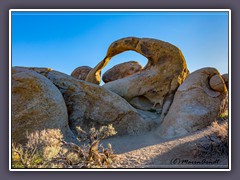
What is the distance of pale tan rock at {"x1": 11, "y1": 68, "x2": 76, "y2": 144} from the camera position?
5.91 m

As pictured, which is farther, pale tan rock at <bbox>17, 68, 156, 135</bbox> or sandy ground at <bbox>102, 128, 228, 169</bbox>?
pale tan rock at <bbox>17, 68, 156, 135</bbox>

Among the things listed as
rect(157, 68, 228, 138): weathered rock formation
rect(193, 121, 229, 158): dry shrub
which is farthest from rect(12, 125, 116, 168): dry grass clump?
rect(157, 68, 228, 138): weathered rock formation

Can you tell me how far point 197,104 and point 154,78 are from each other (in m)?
2.30

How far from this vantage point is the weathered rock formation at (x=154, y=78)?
917cm

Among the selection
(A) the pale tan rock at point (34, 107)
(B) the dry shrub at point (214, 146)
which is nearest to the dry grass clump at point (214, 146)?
(B) the dry shrub at point (214, 146)

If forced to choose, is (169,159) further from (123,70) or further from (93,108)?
(123,70)

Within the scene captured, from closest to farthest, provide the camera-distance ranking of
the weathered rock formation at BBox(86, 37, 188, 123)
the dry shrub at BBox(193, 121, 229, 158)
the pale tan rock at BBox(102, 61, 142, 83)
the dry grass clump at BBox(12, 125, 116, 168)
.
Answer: the dry grass clump at BBox(12, 125, 116, 168) < the dry shrub at BBox(193, 121, 229, 158) < the weathered rock formation at BBox(86, 37, 188, 123) < the pale tan rock at BBox(102, 61, 142, 83)

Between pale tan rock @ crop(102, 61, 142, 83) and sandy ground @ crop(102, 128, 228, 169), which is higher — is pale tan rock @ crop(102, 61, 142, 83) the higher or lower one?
the higher one

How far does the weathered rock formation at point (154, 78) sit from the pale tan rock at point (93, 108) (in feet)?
4.83

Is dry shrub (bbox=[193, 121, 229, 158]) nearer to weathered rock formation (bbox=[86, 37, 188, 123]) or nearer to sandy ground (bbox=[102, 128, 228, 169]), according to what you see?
sandy ground (bbox=[102, 128, 228, 169])

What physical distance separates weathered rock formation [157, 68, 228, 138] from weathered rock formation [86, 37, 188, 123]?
1011 millimetres

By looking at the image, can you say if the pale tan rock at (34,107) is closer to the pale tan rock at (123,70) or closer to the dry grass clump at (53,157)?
the dry grass clump at (53,157)
